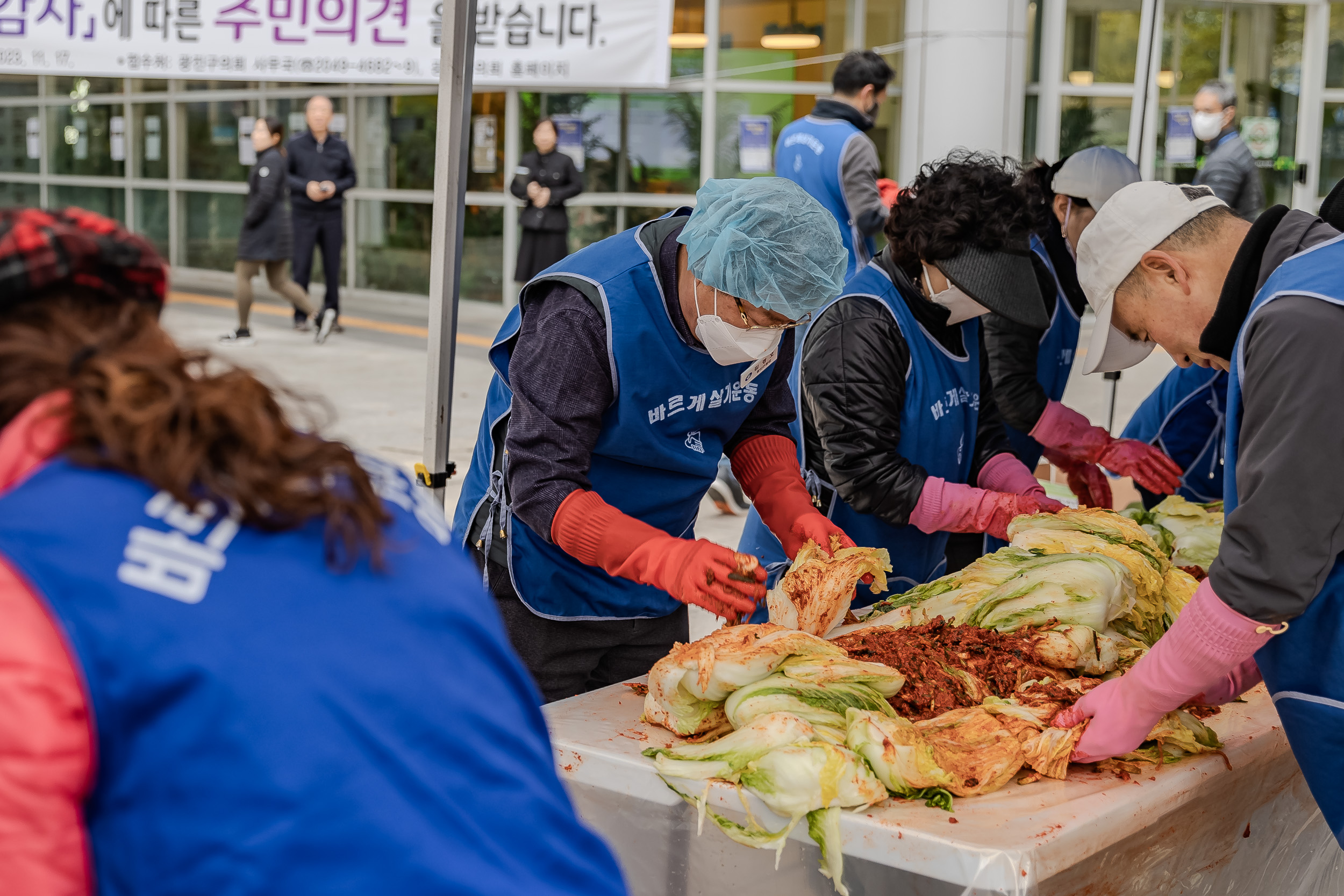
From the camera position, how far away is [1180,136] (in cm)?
1054

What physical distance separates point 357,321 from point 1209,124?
24.9 ft

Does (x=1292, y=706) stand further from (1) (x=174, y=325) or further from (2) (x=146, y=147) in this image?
(2) (x=146, y=147)

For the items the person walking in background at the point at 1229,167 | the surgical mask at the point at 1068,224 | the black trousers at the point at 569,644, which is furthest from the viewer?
the person walking in background at the point at 1229,167

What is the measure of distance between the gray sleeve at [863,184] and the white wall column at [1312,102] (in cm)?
608

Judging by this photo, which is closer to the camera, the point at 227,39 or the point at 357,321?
the point at 227,39

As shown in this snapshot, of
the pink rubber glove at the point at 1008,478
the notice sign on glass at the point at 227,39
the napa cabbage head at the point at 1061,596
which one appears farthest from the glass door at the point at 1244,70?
the napa cabbage head at the point at 1061,596

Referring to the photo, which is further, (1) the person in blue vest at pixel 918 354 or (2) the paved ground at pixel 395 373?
(2) the paved ground at pixel 395 373

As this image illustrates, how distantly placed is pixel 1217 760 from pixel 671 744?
0.92 meters

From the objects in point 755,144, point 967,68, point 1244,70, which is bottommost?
point 755,144

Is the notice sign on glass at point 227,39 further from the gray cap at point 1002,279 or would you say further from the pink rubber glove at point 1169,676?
the pink rubber glove at point 1169,676

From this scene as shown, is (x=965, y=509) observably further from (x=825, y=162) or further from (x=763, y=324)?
(x=825, y=162)

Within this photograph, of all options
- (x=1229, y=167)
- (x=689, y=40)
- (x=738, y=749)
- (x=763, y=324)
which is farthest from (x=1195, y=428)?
(x=689, y=40)

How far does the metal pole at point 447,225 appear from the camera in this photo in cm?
280

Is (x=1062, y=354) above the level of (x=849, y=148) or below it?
below
